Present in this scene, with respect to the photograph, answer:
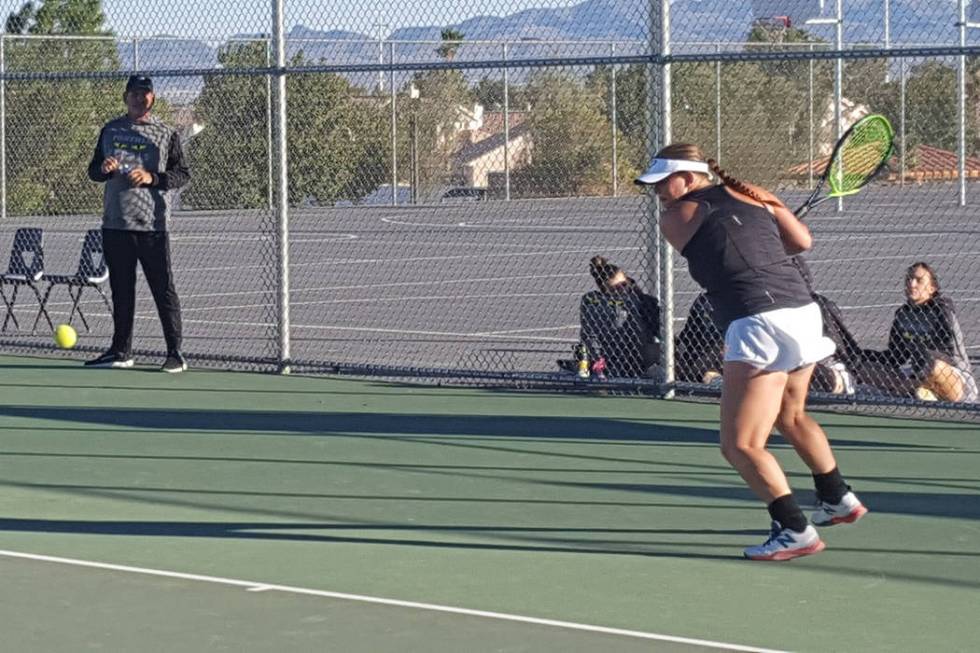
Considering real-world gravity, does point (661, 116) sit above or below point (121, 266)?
above

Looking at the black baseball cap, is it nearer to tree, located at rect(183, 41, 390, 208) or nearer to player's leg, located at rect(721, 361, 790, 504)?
player's leg, located at rect(721, 361, 790, 504)

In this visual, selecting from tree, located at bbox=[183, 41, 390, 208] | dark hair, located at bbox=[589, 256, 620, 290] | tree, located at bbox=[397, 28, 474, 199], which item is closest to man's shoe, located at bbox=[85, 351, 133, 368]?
dark hair, located at bbox=[589, 256, 620, 290]

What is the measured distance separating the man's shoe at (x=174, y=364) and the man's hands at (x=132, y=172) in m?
1.33

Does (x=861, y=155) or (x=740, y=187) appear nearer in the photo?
(x=740, y=187)

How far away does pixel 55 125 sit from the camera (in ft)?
95.6

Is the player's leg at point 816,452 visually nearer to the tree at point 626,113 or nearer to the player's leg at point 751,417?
the player's leg at point 751,417

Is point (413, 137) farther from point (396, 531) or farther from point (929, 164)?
point (929, 164)

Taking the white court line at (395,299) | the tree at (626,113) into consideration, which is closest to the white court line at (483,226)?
the tree at (626,113)

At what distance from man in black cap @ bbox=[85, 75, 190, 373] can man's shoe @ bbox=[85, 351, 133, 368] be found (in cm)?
49

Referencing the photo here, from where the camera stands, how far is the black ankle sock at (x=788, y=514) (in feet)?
24.8

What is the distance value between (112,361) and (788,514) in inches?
308

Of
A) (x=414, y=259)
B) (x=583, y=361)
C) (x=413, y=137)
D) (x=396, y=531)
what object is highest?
(x=413, y=137)

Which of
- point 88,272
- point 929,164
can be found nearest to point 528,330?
point 88,272

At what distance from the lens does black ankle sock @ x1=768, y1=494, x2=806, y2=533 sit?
7.57m
